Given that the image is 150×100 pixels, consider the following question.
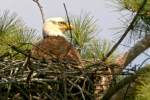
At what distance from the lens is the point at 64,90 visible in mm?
3279

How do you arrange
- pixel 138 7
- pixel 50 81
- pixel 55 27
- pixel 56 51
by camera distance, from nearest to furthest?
pixel 138 7 < pixel 50 81 < pixel 56 51 < pixel 55 27

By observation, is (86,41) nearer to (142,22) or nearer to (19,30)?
(19,30)

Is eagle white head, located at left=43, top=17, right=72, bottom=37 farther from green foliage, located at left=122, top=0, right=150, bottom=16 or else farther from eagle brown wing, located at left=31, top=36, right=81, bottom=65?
green foliage, located at left=122, top=0, right=150, bottom=16

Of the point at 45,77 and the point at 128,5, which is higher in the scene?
the point at 128,5

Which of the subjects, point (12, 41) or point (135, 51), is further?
point (12, 41)

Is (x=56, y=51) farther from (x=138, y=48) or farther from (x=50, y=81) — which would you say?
(x=138, y=48)

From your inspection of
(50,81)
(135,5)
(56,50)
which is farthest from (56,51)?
(135,5)

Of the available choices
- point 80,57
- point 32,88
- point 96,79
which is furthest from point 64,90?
point 80,57

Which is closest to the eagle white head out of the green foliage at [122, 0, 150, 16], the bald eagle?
the bald eagle

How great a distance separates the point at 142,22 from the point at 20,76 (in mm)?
921

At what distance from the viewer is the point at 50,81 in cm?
352

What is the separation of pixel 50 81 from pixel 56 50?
3.70 feet

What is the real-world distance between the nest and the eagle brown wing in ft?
1.05

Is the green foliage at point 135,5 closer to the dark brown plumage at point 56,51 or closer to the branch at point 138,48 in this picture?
the branch at point 138,48
